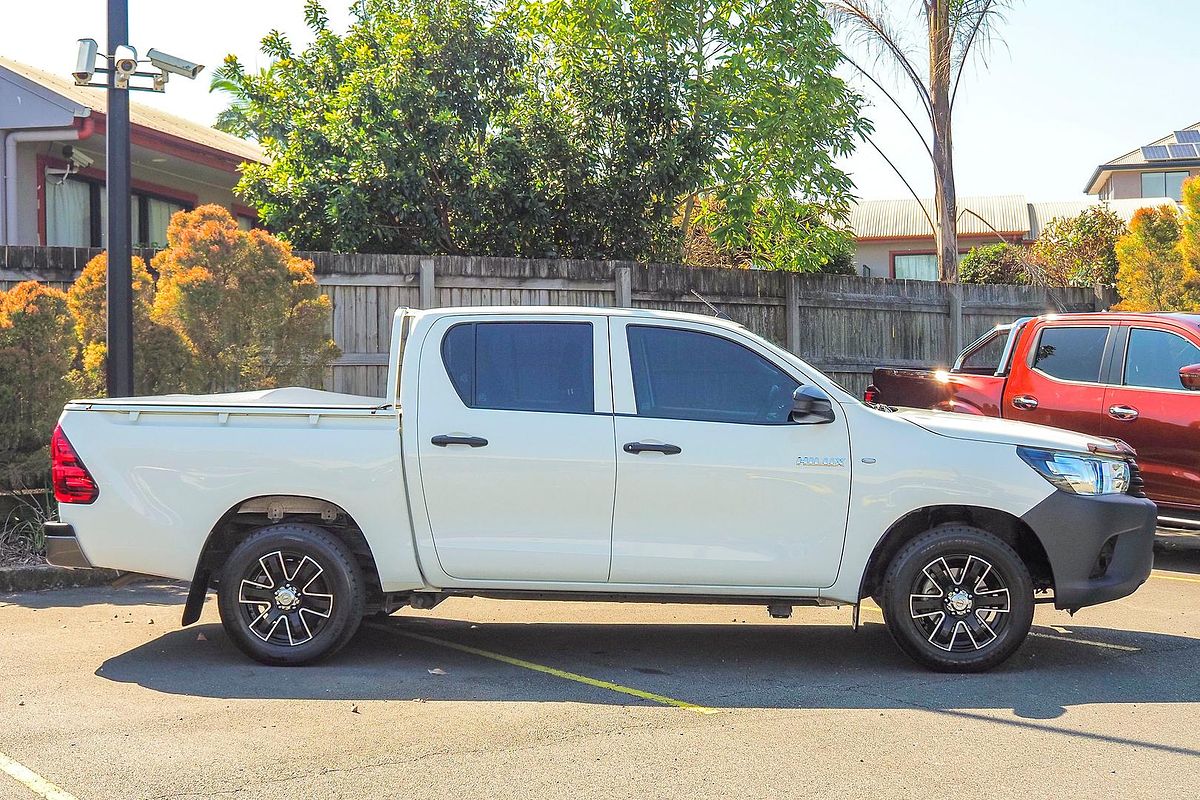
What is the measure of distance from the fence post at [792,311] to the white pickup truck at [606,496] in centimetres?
827

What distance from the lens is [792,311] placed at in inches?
597

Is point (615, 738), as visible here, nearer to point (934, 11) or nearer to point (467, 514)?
point (467, 514)

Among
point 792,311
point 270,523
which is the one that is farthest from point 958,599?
point 792,311

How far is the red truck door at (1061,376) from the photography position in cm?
1030

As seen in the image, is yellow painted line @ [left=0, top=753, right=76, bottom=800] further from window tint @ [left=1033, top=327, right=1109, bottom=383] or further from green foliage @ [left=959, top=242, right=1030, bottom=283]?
A: green foliage @ [left=959, top=242, right=1030, bottom=283]

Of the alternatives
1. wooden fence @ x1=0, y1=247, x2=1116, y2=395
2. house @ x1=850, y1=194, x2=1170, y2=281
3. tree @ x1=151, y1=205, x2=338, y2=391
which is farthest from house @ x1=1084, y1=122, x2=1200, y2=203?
tree @ x1=151, y1=205, x2=338, y2=391

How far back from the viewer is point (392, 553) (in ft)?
22.2

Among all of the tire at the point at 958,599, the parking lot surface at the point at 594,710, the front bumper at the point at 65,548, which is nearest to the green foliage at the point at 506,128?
the parking lot surface at the point at 594,710

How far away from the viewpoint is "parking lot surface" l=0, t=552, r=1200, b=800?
16.3 ft

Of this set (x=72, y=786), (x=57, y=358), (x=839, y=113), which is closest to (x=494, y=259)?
(x=57, y=358)

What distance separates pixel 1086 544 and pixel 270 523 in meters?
4.28

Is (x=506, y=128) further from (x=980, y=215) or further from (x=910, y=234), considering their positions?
(x=980, y=215)

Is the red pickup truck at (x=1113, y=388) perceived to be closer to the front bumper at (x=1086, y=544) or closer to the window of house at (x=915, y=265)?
the front bumper at (x=1086, y=544)

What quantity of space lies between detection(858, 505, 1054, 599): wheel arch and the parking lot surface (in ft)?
1.64
